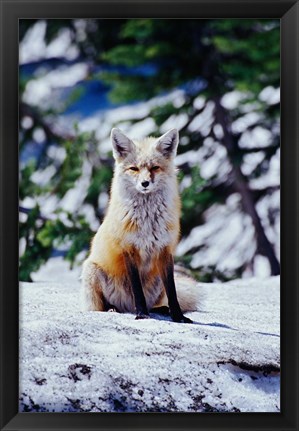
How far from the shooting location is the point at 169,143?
8.87 ft

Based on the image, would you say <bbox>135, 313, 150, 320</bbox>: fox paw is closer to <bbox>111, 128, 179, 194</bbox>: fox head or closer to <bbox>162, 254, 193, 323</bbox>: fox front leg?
<bbox>162, 254, 193, 323</bbox>: fox front leg

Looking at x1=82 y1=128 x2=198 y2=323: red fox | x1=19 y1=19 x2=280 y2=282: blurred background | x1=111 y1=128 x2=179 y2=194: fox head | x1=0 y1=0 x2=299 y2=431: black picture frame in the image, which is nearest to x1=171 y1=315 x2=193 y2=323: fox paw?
x1=82 y1=128 x2=198 y2=323: red fox

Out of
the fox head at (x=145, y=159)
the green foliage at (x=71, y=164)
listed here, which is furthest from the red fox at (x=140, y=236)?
the green foliage at (x=71, y=164)

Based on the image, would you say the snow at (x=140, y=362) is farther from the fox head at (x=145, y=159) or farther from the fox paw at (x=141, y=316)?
the fox head at (x=145, y=159)

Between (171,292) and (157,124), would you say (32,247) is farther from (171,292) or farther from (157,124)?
(157,124)

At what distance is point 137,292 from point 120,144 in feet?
1.87

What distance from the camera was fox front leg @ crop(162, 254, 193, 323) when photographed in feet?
8.79

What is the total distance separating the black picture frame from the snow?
43 mm

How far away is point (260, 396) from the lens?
261 centimetres
